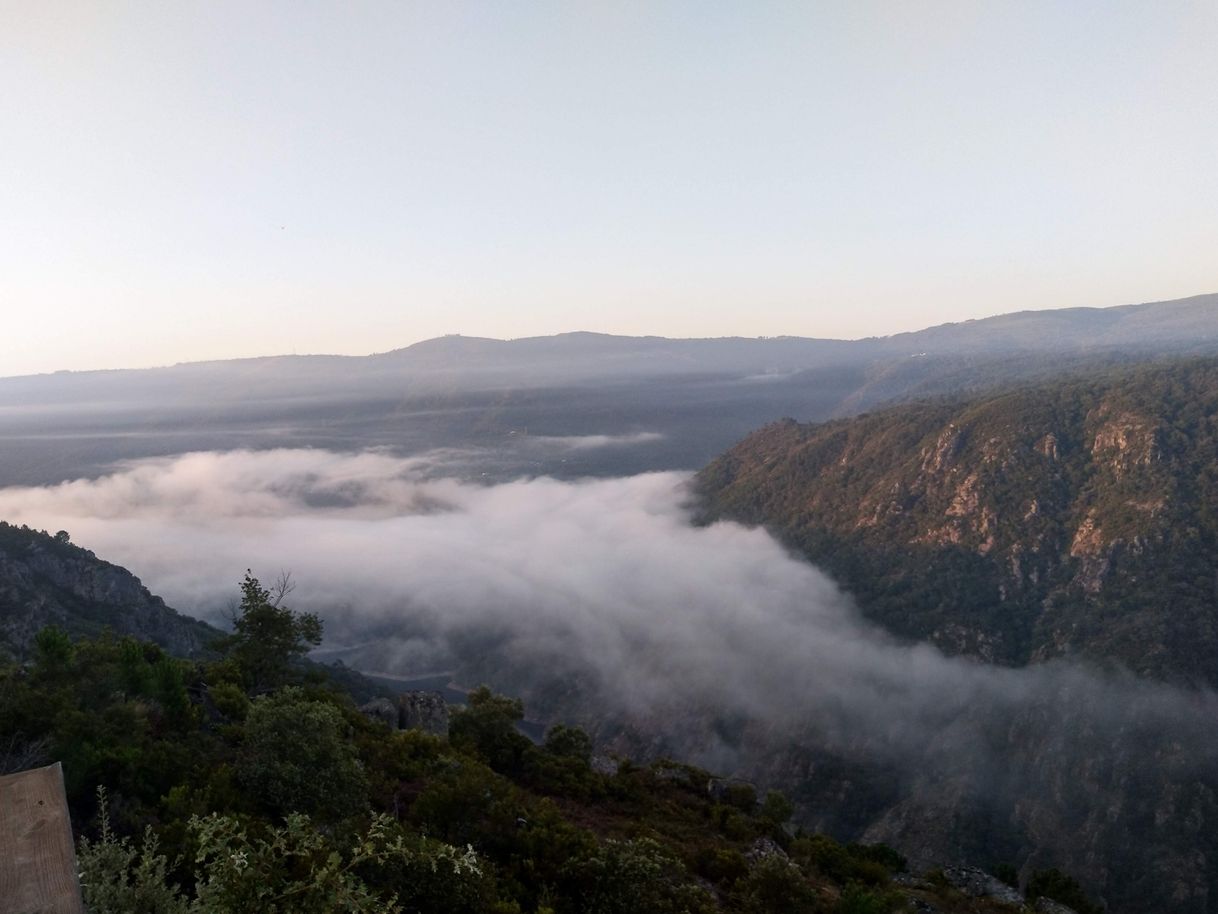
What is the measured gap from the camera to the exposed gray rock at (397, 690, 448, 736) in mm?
52562

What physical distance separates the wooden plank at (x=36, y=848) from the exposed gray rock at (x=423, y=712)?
44.4 m

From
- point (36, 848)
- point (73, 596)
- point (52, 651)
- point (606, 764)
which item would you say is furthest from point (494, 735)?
point (73, 596)

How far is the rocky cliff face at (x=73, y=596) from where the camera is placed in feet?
334

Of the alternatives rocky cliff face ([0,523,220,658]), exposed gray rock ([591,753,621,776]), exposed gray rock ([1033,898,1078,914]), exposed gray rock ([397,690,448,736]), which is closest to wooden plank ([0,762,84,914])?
exposed gray rock ([397,690,448,736])

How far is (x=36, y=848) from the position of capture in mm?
9477

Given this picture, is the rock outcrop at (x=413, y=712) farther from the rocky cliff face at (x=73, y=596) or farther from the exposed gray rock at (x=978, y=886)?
the rocky cliff face at (x=73, y=596)

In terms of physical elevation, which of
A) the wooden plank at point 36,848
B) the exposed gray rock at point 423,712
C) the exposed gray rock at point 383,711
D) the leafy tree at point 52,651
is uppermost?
the wooden plank at point 36,848

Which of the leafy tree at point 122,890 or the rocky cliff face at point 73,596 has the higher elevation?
the leafy tree at point 122,890

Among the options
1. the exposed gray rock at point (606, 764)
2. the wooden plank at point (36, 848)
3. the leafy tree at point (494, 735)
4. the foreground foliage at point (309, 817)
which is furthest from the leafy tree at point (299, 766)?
the exposed gray rock at point (606, 764)

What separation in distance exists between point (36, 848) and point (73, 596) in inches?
5460

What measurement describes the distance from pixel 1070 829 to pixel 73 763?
17054 centimetres

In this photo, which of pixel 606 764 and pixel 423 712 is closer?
pixel 423 712

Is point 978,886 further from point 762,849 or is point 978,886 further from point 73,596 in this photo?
point 73,596

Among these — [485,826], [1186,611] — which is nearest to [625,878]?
[485,826]
